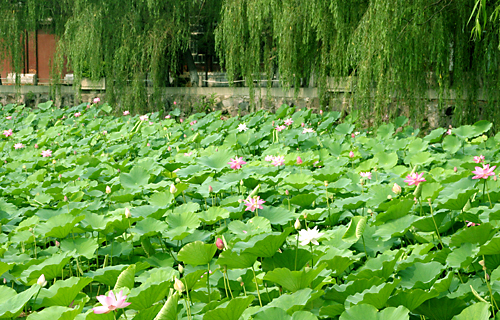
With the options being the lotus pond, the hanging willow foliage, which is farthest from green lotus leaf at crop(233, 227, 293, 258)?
the hanging willow foliage

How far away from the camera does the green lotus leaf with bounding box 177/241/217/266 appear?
166cm

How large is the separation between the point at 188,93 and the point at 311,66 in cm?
341

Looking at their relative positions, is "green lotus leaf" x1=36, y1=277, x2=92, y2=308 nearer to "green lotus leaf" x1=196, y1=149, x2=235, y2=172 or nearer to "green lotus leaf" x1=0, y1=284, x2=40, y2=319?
"green lotus leaf" x1=0, y1=284, x2=40, y2=319

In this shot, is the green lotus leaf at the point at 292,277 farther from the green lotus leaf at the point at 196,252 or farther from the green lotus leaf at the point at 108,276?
the green lotus leaf at the point at 108,276

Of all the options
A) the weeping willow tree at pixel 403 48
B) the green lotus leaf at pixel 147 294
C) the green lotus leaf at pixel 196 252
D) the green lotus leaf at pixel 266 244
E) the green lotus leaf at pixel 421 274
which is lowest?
the green lotus leaf at pixel 147 294

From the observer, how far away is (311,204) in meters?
2.74

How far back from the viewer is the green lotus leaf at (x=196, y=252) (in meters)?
1.66

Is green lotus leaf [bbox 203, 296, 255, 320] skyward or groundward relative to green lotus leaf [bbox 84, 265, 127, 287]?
skyward

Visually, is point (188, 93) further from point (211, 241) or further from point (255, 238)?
point (255, 238)

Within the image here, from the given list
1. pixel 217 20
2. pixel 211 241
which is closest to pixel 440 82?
pixel 211 241

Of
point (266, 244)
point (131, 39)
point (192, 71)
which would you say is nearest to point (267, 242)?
point (266, 244)

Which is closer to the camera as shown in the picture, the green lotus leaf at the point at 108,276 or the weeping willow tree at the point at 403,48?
the green lotus leaf at the point at 108,276

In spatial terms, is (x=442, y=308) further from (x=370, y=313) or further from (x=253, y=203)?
(x=253, y=203)

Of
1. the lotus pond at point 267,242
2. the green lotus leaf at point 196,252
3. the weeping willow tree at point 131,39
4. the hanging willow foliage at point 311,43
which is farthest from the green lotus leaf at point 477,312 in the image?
the weeping willow tree at point 131,39
